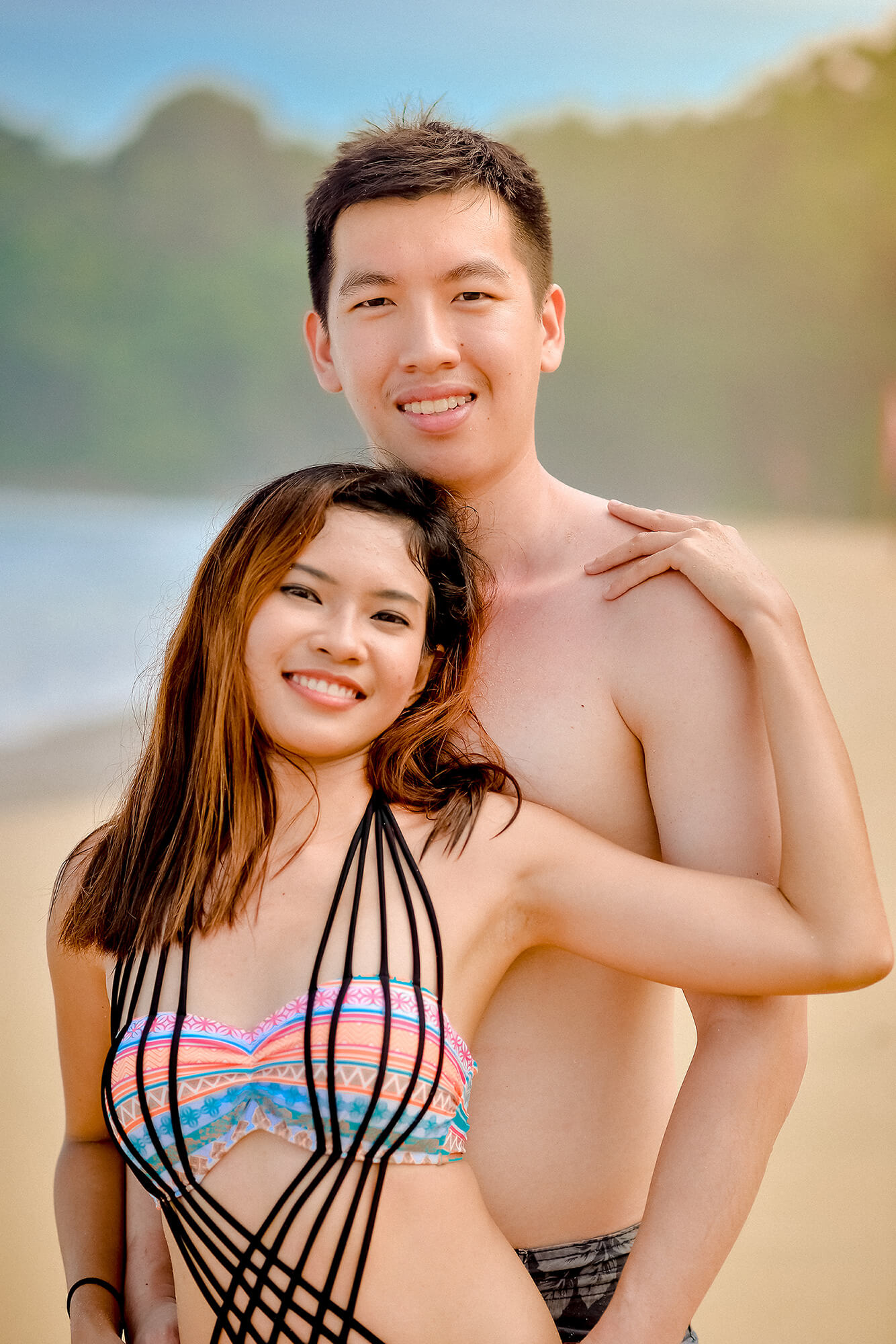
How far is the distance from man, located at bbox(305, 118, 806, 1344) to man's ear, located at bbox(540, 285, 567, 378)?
0.16 ft

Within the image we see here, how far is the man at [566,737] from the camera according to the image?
1233 mm

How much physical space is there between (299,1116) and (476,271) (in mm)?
915

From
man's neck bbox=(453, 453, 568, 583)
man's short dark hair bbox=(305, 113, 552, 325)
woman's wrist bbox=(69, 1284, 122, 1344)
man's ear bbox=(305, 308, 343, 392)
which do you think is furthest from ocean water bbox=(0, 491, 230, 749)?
woman's wrist bbox=(69, 1284, 122, 1344)

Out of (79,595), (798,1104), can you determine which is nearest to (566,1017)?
(798,1104)

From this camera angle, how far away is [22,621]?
14.5 feet

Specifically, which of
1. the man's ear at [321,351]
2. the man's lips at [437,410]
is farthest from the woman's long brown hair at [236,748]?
the man's ear at [321,351]

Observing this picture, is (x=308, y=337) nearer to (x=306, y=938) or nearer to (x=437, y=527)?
(x=437, y=527)

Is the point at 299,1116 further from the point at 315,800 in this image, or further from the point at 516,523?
the point at 516,523

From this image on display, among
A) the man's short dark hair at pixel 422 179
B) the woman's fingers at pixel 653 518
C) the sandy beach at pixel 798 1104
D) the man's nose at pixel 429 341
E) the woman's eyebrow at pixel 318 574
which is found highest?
the man's short dark hair at pixel 422 179

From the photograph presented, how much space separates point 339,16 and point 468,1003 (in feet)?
13.6

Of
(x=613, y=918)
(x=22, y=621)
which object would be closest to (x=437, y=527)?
(x=613, y=918)

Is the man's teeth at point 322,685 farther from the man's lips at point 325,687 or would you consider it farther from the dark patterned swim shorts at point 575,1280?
the dark patterned swim shorts at point 575,1280

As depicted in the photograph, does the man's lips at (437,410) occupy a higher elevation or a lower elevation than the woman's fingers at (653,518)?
higher

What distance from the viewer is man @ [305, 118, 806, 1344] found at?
4.05ft
